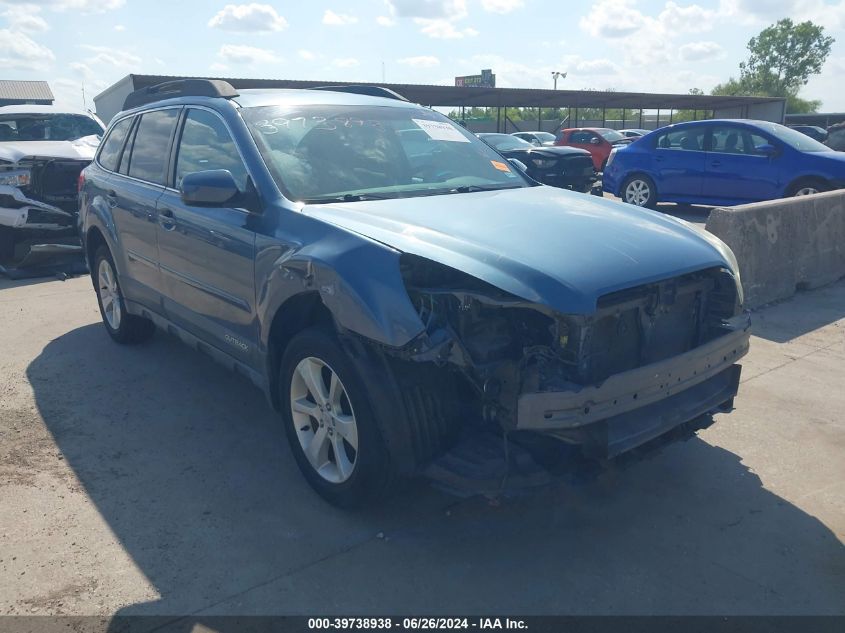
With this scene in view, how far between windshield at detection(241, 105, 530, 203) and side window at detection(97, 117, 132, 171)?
74.7 inches

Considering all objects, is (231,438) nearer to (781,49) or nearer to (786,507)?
(786,507)

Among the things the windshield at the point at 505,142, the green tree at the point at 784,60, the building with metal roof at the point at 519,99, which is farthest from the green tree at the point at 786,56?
the windshield at the point at 505,142

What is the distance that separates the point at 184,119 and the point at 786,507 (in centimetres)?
397

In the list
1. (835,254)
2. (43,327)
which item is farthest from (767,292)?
(43,327)

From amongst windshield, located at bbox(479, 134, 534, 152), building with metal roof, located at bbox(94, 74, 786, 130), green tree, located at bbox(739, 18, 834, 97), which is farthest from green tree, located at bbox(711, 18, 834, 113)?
windshield, located at bbox(479, 134, 534, 152)

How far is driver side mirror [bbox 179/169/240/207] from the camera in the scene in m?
3.62

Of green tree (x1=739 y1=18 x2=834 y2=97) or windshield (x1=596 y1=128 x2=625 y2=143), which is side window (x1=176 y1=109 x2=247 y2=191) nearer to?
windshield (x1=596 y1=128 x2=625 y2=143)

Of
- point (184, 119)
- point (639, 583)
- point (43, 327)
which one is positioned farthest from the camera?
point (43, 327)

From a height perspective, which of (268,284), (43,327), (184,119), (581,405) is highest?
(184,119)

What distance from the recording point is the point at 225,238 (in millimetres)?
3916

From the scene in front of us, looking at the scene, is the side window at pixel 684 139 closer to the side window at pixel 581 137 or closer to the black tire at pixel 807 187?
the black tire at pixel 807 187

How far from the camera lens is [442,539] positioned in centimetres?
325

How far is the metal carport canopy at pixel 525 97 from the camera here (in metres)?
22.2

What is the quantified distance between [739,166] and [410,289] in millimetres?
9722
